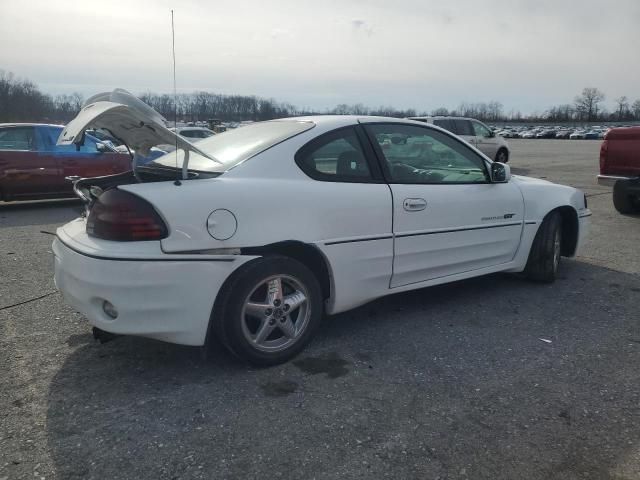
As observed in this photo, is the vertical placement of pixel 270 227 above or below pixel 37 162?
below

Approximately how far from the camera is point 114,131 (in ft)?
11.3

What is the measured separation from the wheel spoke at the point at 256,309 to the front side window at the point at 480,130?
16.8 metres

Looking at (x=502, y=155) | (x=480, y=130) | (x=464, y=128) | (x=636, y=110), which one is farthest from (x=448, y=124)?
(x=636, y=110)

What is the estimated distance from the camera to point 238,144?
3.72 m

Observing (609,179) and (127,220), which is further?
(609,179)

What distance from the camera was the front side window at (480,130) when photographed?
1856 centimetres

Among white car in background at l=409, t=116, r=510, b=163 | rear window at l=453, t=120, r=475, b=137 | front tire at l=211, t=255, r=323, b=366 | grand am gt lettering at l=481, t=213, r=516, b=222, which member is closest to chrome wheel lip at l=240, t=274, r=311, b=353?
front tire at l=211, t=255, r=323, b=366

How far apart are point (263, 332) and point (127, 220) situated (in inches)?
39.7

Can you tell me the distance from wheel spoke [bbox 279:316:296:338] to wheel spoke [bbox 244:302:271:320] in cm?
16

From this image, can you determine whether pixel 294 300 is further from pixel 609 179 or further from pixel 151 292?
pixel 609 179

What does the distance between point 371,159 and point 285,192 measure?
81 centimetres

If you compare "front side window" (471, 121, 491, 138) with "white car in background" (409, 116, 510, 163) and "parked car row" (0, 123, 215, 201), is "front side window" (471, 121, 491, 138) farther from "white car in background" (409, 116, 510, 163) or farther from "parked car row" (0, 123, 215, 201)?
"parked car row" (0, 123, 215, 201)

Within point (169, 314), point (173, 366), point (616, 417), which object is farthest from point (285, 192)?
point (616, 417)

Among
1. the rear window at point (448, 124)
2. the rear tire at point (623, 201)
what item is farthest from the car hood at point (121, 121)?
the rear window at point (448, 124)
